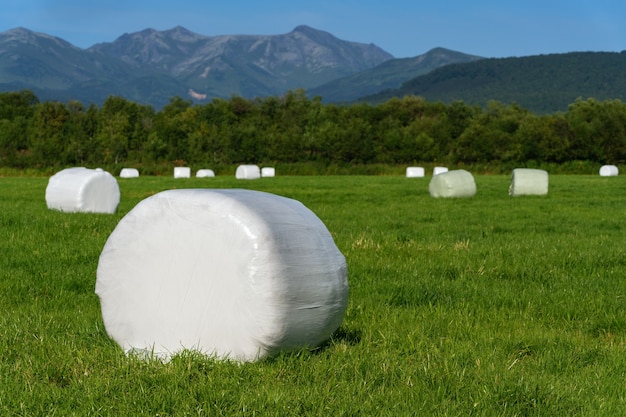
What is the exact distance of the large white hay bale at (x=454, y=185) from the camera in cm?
2517

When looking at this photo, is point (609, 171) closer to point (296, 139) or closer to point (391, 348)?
point (296, 139)

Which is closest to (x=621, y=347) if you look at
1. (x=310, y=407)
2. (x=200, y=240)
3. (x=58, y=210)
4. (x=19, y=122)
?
(x=310, y=407)

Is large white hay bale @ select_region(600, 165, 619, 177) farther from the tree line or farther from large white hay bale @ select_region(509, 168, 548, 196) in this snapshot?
large white hay bale @ select_region(509, 168, 548, 196)

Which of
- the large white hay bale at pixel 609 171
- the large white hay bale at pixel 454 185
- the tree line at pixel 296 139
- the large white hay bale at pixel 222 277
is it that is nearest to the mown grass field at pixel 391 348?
the large white hay bale at pixel 222 277

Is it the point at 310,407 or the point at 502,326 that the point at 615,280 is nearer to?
the point at 502,326

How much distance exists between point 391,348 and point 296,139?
88.4 meters

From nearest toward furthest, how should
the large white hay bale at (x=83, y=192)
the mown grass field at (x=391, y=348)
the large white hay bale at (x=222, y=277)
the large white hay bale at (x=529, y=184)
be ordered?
the mown grass field at (x=391, y=348) → the large white hay bale at (x=222, y=277) → the large white hay bale at (x=83, y=192) → the large white hay bale at (x=529, y=184)

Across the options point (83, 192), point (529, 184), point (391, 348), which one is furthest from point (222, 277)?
point (529, 184)

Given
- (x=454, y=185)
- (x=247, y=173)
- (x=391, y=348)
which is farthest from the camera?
(x=247, y=173)

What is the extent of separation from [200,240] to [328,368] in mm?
1254

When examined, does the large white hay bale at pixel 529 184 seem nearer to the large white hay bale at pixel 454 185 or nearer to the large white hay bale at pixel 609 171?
the large white hay bale at pixel 454 185

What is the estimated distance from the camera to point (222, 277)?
4.98 meters

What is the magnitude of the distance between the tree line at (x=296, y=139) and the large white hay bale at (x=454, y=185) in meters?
52.2

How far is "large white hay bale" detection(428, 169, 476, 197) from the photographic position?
2517 cm
